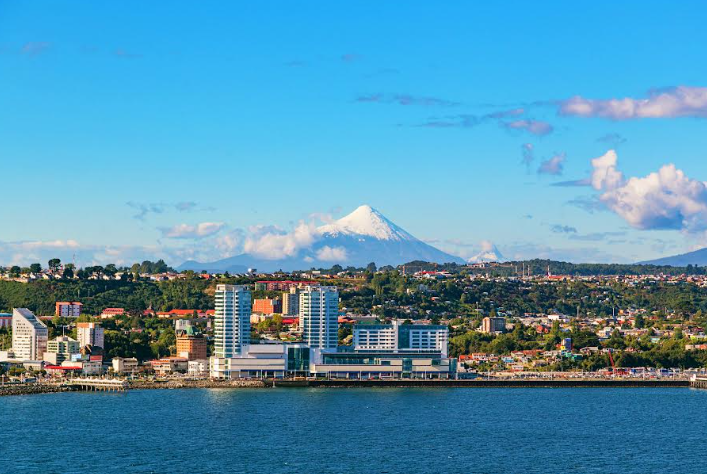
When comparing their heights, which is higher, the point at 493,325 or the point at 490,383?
the point at 493,325

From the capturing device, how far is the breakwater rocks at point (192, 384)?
9756 cm

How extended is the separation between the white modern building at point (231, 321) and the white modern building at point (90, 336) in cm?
1403

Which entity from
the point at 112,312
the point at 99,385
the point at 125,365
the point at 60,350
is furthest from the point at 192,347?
the point at 112,312

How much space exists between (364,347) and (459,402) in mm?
31415

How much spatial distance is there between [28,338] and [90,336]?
6.47 metres

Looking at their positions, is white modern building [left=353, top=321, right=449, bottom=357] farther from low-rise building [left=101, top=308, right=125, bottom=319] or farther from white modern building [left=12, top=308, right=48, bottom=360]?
low-rise building [left=101, top=308, right=125, bottom=319]

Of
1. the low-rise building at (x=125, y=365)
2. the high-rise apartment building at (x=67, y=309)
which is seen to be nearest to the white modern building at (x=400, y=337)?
the low-rise building at (x=125, y=365)

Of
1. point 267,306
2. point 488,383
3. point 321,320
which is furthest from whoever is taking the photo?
point 267,306

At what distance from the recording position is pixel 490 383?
104812mm

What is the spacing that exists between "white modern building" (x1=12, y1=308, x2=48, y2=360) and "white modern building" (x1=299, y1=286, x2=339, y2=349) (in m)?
24.4

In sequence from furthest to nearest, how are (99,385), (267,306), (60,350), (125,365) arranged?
(267,306) < (60,350) < (125,365) < (99,385)

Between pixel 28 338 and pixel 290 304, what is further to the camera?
pixel 290 304

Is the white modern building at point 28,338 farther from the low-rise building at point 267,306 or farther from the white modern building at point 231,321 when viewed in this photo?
the low-rise building at point 267,306

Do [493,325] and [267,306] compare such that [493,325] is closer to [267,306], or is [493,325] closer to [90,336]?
[267,306]
